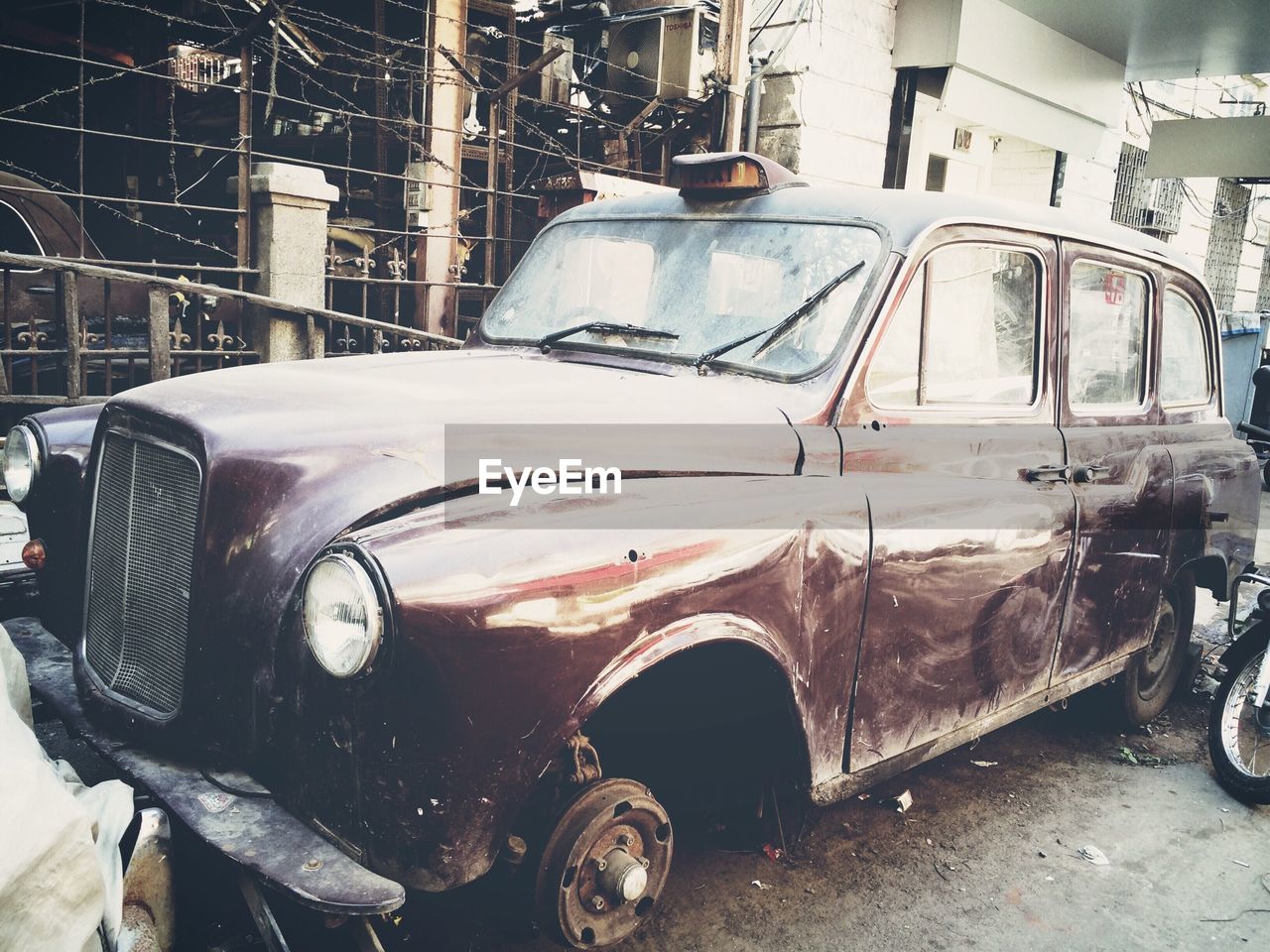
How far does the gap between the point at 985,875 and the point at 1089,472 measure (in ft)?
4.54

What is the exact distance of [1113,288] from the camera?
3914 millimetres

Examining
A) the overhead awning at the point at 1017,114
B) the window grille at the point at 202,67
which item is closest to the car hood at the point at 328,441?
the overhead awning at the point at 1017,114

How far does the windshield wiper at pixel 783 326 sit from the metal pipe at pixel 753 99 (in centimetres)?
653

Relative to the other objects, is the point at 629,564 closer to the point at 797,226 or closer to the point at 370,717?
the point at 370,717

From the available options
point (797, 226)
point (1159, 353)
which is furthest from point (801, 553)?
point (1159, 353)

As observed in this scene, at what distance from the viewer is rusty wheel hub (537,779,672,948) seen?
2301 millimetres

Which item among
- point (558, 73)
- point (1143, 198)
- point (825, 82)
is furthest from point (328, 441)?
point (1143, 198)

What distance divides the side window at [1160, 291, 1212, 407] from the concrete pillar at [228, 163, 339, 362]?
5.01m

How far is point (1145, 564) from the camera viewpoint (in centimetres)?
396

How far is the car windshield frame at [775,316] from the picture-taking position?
9.61 ft

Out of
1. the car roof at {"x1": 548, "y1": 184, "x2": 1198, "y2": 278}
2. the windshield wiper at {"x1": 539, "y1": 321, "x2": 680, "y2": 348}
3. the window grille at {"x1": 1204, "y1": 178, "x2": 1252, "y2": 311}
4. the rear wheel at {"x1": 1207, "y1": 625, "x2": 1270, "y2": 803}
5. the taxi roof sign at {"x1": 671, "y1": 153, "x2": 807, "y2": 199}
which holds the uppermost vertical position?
the window grille at {"x1": 1204, "y1": 178, "x2": 1252, "y2": 311}

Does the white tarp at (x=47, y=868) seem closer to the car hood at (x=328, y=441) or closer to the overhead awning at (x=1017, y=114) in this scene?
the car hood at (x=328, y=441)

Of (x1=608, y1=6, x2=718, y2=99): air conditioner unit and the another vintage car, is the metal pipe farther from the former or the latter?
the another vintage car

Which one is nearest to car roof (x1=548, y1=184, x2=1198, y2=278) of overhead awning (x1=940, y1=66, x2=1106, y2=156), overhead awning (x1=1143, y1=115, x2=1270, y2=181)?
overhead awning (x1=940, y1=66, x2=1106, y2=156)
